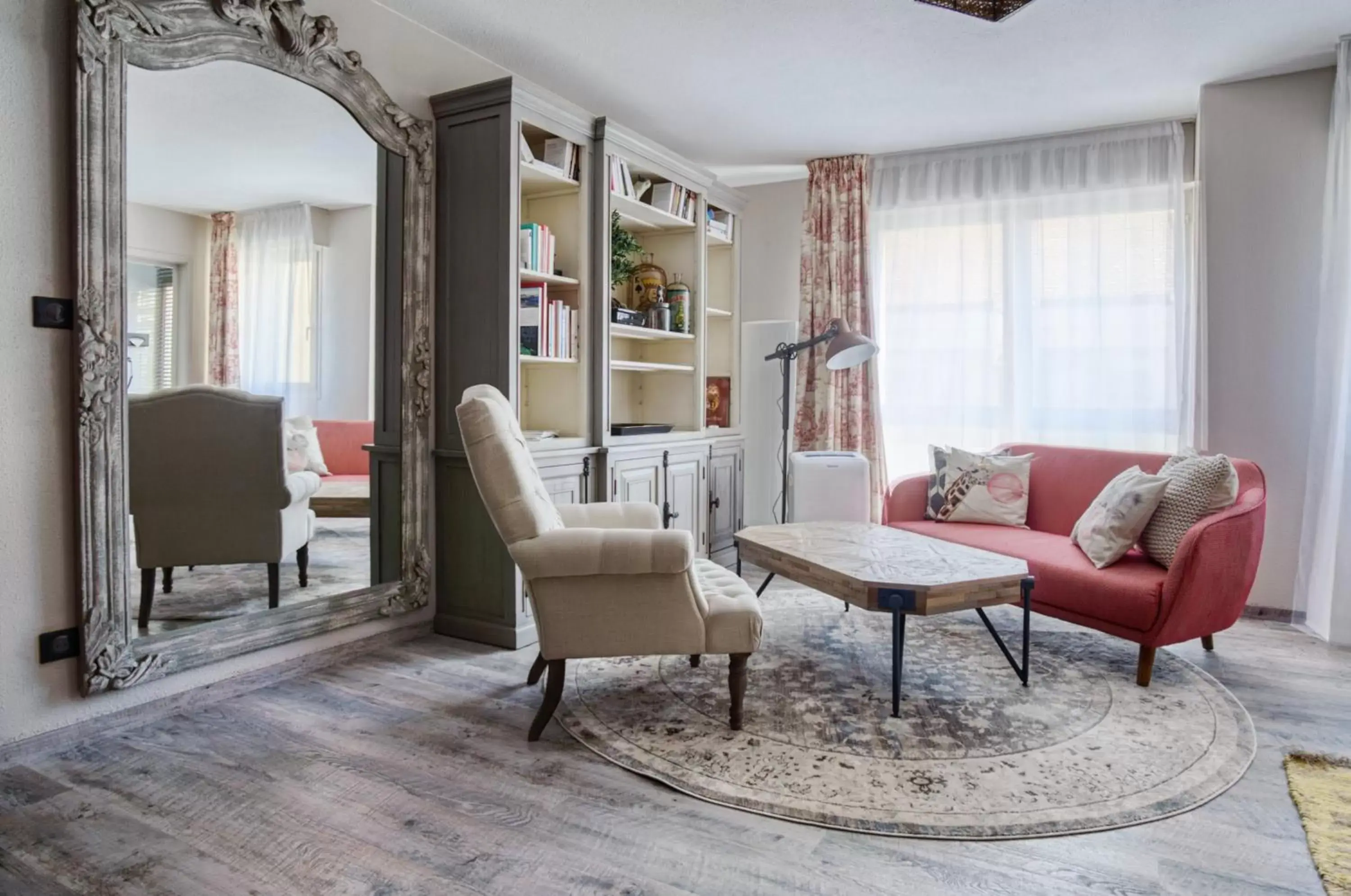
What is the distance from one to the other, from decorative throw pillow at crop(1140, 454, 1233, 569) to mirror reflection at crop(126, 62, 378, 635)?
300 cm

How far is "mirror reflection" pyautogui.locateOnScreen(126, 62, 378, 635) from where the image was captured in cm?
245

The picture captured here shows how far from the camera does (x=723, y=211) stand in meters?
4.98

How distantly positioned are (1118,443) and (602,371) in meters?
2.81

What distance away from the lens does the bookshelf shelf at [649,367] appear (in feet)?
13.1

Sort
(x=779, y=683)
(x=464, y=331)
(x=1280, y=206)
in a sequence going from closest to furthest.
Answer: (x=779, y=683)
(x=464, y=331)
(x=1280, y=206)

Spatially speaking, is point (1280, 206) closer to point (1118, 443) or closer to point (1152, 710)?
point (1118, 443)

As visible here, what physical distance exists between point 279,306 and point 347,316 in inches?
11.4

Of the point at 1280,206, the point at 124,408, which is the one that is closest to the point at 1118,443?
the point at 1280,206

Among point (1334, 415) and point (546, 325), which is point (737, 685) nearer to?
point (546, 325)

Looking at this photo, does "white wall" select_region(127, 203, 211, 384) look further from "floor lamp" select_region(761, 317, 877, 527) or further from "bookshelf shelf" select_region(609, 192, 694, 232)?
"floor lamp" select_region(761, 317, 877, 527)

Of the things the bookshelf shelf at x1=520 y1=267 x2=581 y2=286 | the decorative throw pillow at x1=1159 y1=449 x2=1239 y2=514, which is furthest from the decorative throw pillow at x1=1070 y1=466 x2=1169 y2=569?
the bookshelf shelf at x1=520 y1=267 x2=581 y2=286

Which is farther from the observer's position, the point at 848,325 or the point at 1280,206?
the point at 848,325

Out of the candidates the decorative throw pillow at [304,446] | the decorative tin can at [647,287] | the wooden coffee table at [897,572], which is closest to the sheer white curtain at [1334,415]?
the wooden coffee table at [897,572]

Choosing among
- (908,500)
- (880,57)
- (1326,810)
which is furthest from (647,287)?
(1326,810)
